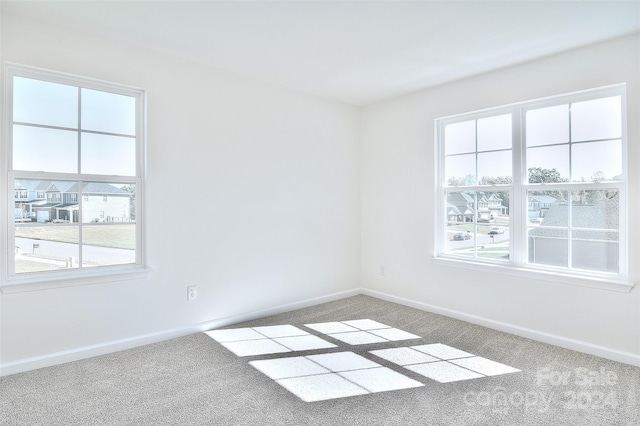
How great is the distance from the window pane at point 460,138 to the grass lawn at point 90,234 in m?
3.18

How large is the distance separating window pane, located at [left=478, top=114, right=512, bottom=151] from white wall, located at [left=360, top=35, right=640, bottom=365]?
0.16m

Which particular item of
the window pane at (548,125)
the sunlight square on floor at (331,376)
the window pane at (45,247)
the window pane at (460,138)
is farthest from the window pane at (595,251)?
the window pane at (45,247)

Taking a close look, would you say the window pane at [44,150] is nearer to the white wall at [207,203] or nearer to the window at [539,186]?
the white wall at [207,203]

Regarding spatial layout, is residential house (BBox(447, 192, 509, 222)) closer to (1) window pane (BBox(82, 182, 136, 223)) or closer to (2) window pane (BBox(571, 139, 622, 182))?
(2) window pane (BBox(571, 139, 622, 182))

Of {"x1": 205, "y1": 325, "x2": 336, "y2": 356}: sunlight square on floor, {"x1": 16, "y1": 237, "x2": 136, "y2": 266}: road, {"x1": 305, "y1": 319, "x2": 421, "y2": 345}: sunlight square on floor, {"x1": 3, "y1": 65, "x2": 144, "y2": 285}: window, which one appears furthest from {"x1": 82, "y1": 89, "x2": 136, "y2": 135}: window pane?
{"x1": 305, "y1": 319, "x2": 421, "y2": 345}: sunlight square on floor

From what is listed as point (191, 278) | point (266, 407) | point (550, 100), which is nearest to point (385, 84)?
point (550, 100)

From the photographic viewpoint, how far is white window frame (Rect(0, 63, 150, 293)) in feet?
7.95

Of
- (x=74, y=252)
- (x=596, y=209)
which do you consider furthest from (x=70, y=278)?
(x=596, y=209)

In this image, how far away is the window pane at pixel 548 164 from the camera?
9.98 ft

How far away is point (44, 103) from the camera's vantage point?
2594 millimetres

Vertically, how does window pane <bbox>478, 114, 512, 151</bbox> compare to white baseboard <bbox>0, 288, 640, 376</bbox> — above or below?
above

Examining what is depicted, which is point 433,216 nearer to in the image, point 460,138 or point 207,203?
point 460,138

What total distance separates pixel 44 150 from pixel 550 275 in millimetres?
4094

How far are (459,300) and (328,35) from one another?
281 cm
